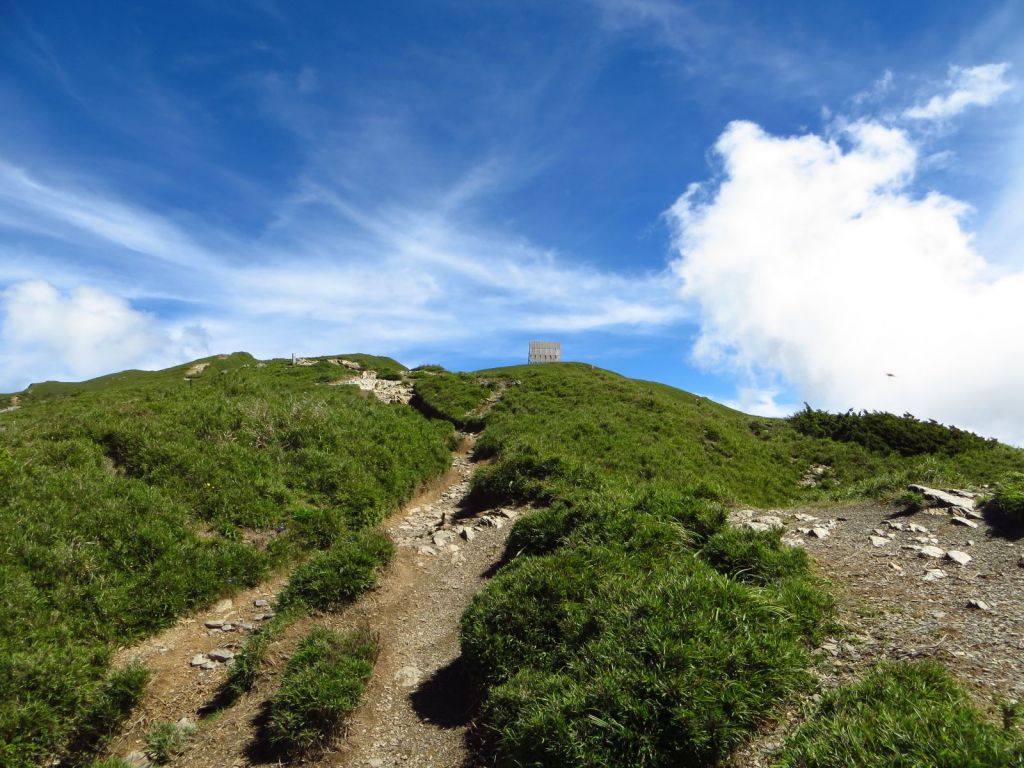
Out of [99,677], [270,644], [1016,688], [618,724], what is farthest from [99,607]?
[1016,688]

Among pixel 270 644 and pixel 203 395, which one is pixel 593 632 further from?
pixel 203 395

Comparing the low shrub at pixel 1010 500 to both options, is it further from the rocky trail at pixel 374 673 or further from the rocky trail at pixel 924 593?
the rocky trail at pixel 374 673

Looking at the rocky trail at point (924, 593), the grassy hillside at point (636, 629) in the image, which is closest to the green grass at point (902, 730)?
the grassy hillside at point (636, 629)

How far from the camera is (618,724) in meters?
5.44

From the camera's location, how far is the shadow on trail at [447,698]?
7.73 meters

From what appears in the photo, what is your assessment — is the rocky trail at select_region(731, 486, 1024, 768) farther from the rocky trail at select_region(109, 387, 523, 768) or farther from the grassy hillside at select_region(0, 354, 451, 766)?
the grassy hillside at select_region(0, 354, 451, 766)

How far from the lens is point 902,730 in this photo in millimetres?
4480

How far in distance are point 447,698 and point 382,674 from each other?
1.40 m

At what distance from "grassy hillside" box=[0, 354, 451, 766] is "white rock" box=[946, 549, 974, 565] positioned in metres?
11.9

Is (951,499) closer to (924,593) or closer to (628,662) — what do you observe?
(924,593)

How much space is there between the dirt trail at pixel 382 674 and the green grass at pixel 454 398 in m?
14.0

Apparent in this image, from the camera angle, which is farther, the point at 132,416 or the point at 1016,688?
the point at 132,416

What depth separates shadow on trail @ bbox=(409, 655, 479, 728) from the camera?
7.73 metres

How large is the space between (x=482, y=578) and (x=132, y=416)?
12.1 metres
